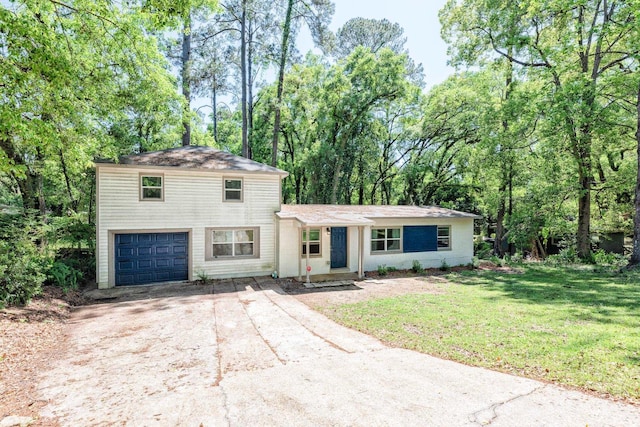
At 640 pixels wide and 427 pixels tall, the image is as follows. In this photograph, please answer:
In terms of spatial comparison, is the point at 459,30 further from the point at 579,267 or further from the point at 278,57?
the point at 579,267

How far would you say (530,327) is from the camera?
22.6 feet

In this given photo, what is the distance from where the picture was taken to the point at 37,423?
3578 mm

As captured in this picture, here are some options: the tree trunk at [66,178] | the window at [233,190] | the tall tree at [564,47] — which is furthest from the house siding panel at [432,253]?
the tree trunk at [66,178]

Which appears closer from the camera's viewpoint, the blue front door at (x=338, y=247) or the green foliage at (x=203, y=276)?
the green foliage at (x=203, y=276)

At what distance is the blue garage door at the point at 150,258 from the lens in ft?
36.7

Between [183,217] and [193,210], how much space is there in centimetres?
45

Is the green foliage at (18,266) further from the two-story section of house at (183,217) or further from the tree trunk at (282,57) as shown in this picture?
the tree trunk at (282,57)

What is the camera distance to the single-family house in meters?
11.1

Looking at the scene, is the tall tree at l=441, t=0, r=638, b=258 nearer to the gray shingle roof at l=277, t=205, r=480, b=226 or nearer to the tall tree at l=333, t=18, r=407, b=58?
the gray shingle roof at l=277, t=205, r=480, b=226

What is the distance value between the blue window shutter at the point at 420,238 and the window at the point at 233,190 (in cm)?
812

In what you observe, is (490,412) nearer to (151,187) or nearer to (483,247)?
(151,187)

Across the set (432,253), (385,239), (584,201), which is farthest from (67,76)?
(584,201)

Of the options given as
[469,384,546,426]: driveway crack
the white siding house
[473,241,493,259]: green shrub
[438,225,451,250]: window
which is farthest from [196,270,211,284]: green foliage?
[473,241,493,259]: green shrub

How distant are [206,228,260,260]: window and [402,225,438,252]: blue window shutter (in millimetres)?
7303
